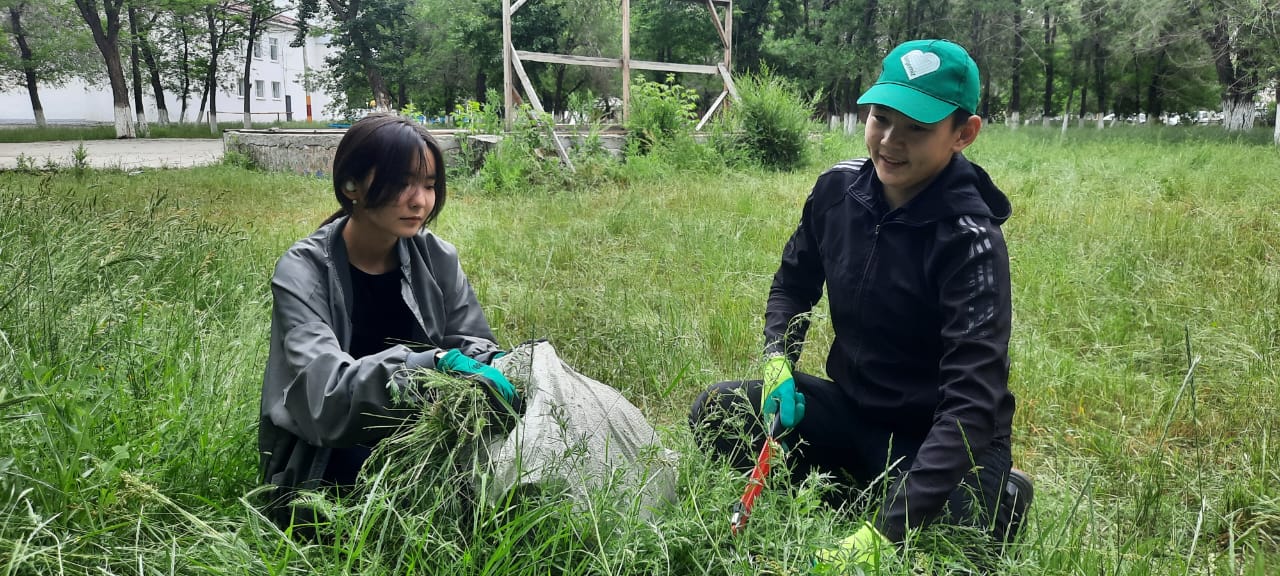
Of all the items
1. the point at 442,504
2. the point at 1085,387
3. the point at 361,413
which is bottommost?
the point at 1085,387

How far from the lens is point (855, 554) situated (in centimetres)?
133

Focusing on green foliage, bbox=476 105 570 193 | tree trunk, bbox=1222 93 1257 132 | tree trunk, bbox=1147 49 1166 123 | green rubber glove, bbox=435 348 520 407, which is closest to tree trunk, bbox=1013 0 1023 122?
tree trunk, bbox=1147 49 1166 123

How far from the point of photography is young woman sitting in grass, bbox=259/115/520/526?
5.07 feet

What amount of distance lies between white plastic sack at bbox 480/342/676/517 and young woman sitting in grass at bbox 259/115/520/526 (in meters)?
0.09

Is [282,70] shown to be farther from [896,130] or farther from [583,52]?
[896,130]

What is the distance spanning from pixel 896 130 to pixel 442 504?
3.82ft

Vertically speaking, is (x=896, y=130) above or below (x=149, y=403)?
above

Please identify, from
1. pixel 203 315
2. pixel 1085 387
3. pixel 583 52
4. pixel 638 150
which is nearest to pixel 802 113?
pixel 638 150

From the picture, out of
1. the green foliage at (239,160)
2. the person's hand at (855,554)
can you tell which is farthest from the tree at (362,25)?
the person's hand at (855,554)

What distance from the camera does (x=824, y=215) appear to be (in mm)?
1972

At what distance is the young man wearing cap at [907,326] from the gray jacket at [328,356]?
64cm

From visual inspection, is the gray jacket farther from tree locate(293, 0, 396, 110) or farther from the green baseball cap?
tree locate(293, 0, 396, 110)

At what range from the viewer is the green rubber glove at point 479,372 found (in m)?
1.54

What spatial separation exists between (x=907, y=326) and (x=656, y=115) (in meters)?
8.62
